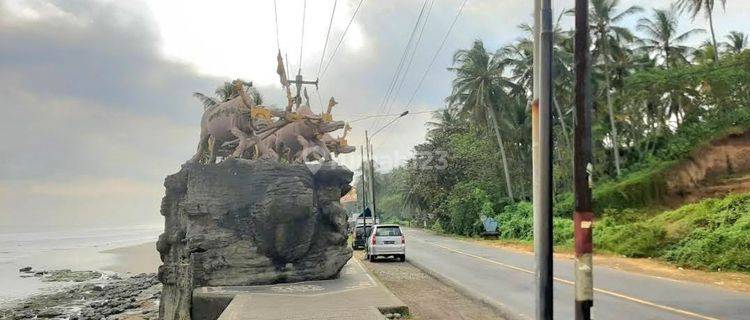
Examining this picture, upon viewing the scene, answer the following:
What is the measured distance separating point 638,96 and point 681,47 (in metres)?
12.7

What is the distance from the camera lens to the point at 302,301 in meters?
12.0

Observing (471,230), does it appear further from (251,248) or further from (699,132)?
(251,248)

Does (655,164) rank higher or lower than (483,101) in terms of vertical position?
lower

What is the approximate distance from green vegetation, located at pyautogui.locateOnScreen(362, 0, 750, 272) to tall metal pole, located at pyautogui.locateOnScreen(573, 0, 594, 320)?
20.4m

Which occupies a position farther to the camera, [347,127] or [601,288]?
[347,127]

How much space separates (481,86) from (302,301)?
119 feet

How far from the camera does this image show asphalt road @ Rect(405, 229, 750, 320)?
35.7 feet

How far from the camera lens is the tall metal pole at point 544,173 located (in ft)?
24.5

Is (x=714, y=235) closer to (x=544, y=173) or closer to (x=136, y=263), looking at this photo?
(x=544, y=173)

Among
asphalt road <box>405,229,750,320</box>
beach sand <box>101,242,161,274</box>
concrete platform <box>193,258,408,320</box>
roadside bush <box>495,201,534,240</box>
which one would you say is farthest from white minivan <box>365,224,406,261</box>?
beach sand <box>101,242,161,274</box>

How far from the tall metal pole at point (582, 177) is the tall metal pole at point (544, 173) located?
352 mm

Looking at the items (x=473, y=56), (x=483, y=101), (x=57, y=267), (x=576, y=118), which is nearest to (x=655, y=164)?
(x=483, y=101)

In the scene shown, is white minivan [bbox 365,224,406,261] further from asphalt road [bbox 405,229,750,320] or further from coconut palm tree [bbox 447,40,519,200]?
coconut palm tree [bbox 447,40,519,200]

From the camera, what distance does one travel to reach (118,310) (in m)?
23.5
